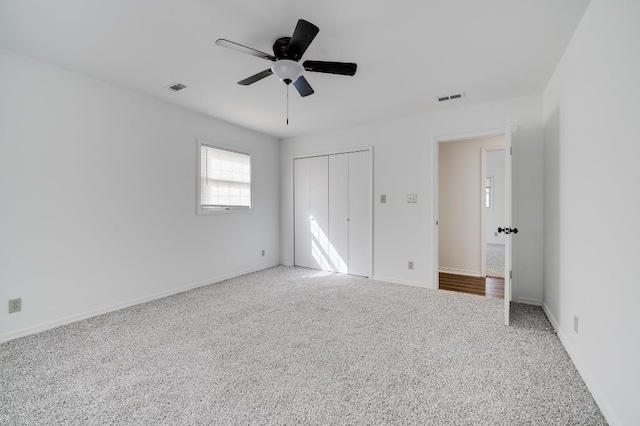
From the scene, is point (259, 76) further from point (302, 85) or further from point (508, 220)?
point (508, 220)

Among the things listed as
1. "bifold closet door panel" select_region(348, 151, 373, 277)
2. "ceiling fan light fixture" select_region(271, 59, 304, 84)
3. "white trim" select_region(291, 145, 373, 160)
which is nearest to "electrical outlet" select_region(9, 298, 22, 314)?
"ceiling fan light fixture" select_region(271, 59, 304, 84)

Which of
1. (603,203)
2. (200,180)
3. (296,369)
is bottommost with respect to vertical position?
(296,369)

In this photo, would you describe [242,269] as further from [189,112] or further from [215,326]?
[189,112]

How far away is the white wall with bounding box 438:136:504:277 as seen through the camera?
14.7 feet

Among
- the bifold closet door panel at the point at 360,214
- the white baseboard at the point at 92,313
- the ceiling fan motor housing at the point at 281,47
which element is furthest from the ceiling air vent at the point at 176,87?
the bifold closet door panel at the point at 360,214

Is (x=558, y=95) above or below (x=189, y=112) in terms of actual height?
below

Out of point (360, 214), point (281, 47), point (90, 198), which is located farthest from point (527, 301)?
point (90, 198)

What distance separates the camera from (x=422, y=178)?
3.86 m

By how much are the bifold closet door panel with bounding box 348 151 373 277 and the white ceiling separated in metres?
1.28

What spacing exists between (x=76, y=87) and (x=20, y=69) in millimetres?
384

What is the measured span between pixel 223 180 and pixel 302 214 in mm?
1515

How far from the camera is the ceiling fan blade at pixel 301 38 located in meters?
1.66

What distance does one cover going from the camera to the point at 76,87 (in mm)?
2709

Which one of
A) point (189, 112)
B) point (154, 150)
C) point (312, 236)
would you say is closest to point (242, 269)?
point (312, 236)
